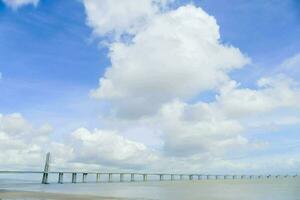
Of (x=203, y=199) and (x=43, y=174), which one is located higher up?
(x=43, y=174)

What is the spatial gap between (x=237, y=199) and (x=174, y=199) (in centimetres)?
898

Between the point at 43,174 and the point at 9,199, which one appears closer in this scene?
the point at 9,199

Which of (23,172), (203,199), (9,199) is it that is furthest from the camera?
(23,172)

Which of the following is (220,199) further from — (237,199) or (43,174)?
(43,174)

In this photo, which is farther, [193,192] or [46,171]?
[46,171]

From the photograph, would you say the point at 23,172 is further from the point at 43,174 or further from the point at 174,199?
the point at 174,199

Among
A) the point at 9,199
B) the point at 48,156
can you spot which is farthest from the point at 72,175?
the point at 9,199

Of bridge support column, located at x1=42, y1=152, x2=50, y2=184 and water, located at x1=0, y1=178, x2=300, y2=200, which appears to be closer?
water, located at x1=0, y1=178, x2=300, y2=200

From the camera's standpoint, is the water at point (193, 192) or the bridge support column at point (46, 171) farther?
the bridge support column at point (46, 171)

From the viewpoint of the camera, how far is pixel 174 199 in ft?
192

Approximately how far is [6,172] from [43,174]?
14764mm

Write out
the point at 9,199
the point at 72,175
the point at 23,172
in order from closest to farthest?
the point at 9,199 → the point at 23,172 → the point at 72,175

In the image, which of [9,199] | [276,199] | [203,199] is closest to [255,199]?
[276,199]

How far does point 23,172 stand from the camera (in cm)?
17875
